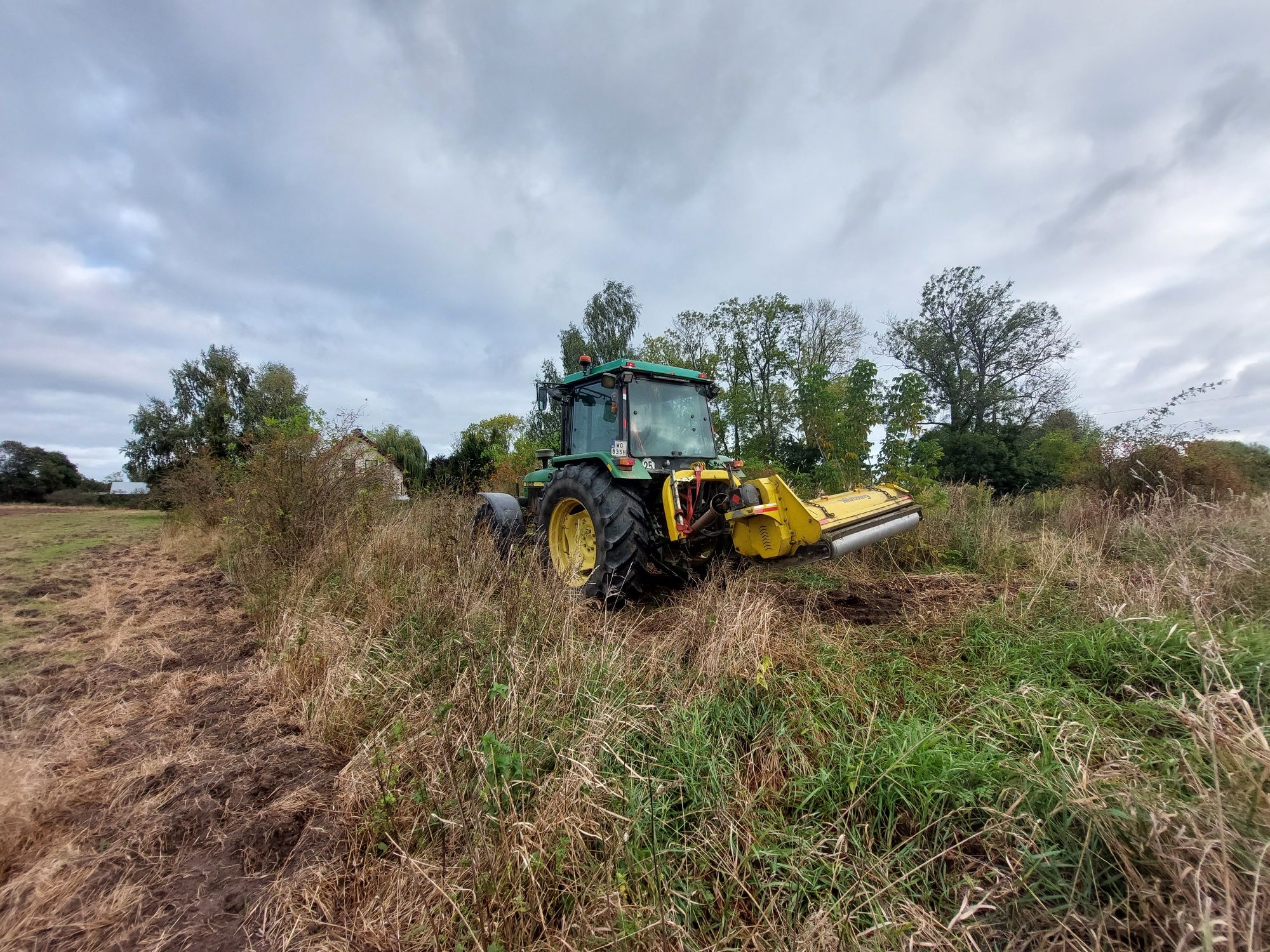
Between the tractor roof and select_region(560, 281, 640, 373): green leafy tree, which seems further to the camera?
select_region(560, 281, 640, 373): green leafy tree

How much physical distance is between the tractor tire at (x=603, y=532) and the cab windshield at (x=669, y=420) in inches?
23.5

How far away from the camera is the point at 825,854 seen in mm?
1440

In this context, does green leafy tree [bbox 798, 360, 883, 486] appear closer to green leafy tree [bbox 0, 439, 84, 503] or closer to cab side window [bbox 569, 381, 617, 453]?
cab side window [bbox 569, 381, 617, 453]

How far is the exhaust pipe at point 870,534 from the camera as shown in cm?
358

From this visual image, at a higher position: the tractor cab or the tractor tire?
the tractor cab

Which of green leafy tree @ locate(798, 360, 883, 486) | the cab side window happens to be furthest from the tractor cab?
green leafy tree @ locate(798, 360, 883, 486)

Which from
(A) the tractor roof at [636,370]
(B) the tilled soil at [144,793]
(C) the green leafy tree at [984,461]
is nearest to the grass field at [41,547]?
(B) the tilled soil at [144,793]

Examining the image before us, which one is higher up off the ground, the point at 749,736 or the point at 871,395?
the point at 871,395

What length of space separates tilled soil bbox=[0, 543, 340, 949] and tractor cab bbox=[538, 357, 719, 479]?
9.63 ft

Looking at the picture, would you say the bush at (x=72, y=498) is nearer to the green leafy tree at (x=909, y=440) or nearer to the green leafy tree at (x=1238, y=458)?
the green leafy tree at (x=909, y=440)

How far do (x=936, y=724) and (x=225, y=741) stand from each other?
312 centimetres

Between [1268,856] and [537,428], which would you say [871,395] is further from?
[537,428]

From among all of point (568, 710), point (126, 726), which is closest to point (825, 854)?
point (568, 710)

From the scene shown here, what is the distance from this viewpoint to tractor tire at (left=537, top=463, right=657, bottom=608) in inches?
162
